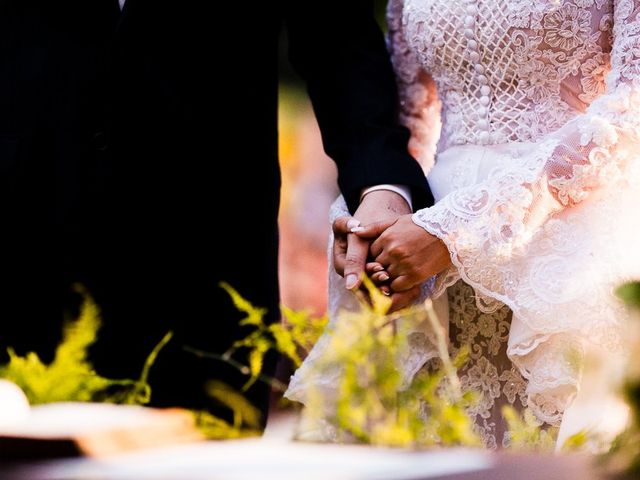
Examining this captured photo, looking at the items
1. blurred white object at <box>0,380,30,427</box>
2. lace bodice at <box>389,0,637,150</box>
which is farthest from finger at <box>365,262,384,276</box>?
blurred white object at <box>0,380,30,427</box>

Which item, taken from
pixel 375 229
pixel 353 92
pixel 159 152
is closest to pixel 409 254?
pixel 375 229

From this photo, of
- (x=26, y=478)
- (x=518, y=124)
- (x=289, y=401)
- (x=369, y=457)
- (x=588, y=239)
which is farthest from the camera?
(x=289, y=401)

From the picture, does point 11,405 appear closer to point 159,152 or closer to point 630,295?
point 630,295

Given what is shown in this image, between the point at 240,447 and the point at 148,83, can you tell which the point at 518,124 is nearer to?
the point at 148,83

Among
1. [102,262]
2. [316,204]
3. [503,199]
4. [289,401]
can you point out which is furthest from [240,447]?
[316,204]

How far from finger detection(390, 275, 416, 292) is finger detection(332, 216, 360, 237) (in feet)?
0.57

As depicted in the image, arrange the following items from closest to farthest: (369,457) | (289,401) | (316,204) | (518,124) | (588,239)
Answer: (369,457) → (588,239) → (518,124) → (289,401) → (316,204)

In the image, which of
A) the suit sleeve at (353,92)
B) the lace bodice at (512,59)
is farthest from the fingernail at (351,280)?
the lace bodice at (512,59)

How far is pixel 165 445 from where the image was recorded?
3.15 feet

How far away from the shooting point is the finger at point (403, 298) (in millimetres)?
2043

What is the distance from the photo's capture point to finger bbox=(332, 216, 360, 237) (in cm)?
213

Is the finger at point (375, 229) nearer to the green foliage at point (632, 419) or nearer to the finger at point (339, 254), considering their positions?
the finger at point (339, 254)

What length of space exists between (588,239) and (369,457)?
1138 millimetres

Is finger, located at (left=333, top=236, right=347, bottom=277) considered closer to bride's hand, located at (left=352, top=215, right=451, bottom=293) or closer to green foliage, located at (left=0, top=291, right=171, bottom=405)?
bride's hand, located at (left=352, top=215, right=451, bottom=293)
